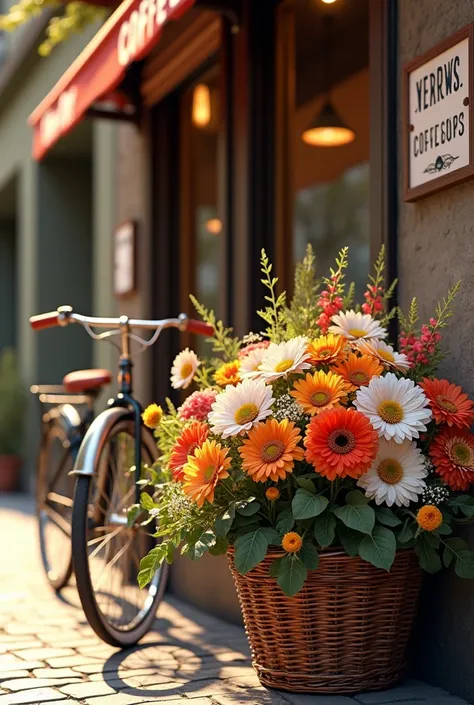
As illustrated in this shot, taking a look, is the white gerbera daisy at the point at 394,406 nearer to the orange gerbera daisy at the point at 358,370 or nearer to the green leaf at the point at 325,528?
the orange gerbera daisy at the point at 358,370

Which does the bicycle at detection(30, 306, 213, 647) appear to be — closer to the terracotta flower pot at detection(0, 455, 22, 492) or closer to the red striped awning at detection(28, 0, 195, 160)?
the red striped awning at detection(28, 0, 195, 160)

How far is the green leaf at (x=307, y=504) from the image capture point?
270 cm

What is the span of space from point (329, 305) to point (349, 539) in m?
0.73

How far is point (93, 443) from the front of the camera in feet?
11.6

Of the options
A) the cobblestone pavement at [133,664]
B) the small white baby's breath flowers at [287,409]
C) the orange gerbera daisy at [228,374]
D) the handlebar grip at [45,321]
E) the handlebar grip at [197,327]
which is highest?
the handlebar grip at [45,321]

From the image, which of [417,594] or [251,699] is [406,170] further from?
[251,699]

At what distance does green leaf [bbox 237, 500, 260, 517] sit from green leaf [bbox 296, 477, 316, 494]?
0.14 m

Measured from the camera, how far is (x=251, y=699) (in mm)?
2896

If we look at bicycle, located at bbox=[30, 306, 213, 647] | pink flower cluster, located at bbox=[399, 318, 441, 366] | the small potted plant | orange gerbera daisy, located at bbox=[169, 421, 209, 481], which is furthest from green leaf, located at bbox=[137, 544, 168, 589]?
the small potted plant

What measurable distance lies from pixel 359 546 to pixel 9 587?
2.49m

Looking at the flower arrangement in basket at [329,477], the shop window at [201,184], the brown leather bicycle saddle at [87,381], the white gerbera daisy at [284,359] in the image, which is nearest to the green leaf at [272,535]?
the flower arrangement in basket at [329,477]

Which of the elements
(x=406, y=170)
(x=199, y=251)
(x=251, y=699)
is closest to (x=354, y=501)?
(x=251, y=699)

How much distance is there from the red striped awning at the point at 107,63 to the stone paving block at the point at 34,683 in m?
2.23

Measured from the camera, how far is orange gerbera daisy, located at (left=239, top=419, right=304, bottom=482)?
2748mm
